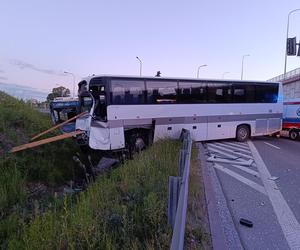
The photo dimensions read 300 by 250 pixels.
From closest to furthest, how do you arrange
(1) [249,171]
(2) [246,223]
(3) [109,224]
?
(3) [109,224] → (2) [246,223] → (1) [249,171]

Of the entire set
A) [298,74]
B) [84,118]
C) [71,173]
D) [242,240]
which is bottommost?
[71,173]

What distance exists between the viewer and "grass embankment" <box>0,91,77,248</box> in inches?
260

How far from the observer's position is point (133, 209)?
16.0 ft

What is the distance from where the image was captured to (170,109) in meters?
14.5

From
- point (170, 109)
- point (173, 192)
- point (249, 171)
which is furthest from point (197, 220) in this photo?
point (170, 109)

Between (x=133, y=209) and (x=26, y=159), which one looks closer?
(x=133, y=209)

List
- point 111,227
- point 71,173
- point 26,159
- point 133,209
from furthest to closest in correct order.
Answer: point 71,173
point 26,159
point 133,209
point 111,227

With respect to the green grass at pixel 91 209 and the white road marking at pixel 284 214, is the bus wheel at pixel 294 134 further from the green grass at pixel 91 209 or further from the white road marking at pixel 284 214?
the green grass at pixel 91 209

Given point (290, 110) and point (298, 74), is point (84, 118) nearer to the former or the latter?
point (290, 110)

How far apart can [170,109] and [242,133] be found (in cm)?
515

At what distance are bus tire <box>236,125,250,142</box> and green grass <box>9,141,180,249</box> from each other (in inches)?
469

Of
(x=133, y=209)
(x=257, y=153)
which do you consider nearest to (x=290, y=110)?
(x=257, y=153)

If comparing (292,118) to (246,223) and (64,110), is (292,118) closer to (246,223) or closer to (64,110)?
(64,110)

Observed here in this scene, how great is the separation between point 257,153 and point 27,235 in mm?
10462
